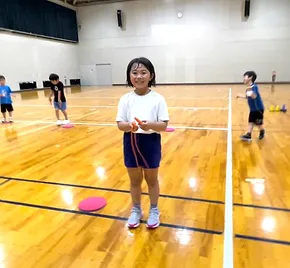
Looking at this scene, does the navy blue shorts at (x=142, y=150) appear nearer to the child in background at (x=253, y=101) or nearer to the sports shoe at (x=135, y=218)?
the sports shoe at (x=135, y=218)

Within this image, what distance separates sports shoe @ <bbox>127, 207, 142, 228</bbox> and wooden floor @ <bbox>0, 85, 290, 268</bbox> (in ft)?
0.17

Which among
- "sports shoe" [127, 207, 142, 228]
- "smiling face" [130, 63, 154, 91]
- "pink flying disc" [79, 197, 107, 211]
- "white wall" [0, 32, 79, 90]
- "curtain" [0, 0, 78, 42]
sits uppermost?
"curtain" [0, 0, 78, 42]

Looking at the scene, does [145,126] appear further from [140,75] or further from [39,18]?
[39,18]

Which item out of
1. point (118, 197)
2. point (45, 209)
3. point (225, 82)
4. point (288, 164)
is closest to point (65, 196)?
point (45, 209)

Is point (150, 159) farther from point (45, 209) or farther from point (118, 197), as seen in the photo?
point (45, 209)

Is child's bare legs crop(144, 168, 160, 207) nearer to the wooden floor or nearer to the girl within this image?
the girl

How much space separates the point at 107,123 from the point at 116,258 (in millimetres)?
4549

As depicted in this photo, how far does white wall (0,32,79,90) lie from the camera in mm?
15984

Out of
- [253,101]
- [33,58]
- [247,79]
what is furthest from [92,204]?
[33,58]

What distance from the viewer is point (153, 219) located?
200 cm

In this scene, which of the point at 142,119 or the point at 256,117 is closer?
the point at 142,119

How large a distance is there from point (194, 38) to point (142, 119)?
18.5m

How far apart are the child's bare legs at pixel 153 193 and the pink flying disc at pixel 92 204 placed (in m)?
0.51

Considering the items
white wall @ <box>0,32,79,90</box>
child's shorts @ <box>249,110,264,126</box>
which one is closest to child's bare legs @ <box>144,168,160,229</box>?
child's shorts @ <box>249,110,264,126</box>
